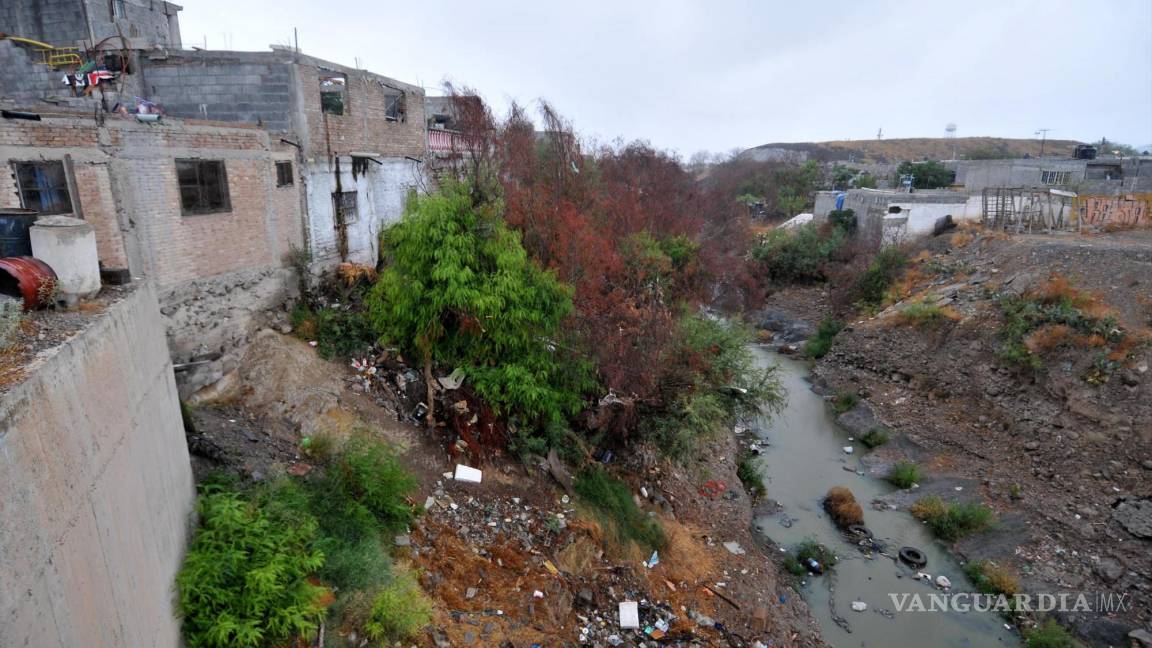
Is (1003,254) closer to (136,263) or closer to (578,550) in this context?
(578,550)

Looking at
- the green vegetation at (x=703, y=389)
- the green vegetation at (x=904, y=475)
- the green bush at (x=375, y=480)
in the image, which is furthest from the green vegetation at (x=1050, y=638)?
the green bush at (x=375, y=480)

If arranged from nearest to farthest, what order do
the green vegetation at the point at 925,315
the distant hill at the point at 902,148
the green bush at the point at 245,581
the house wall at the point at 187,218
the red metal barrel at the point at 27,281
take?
the red metal barrel at the point at 27,281
the green bush at the point at 245,581
the house wall at the point at 187,218
the green vegetation at the point at 925,315
the distant hill at the point at 902,148

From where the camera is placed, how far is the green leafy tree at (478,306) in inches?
325

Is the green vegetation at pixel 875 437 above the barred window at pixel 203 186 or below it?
below

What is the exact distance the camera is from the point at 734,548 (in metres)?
9.22

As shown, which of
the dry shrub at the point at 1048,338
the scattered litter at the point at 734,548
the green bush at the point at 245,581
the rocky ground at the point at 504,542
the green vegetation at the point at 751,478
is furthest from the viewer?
the dry shrub at the point at 1048,338

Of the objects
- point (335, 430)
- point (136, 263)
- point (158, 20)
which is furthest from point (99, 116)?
point (158, 20)

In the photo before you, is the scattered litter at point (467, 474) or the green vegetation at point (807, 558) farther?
the green vegetation at point (807, 558)

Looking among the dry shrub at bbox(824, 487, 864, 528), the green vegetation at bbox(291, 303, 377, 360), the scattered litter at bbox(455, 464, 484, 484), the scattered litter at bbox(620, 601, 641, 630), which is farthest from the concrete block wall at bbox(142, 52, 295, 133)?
the dry shrub at bbox(824, 487, 864, 528)

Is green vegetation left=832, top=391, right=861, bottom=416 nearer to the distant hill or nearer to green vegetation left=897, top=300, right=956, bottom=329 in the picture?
green vegetation left=897, top=300, right=956, bottom=329

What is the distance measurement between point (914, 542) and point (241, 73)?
13.1 meters

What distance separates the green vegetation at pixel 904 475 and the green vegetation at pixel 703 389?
3.83 m

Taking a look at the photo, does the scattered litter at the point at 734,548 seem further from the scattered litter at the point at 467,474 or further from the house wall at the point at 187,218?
the house wall at the point at 187,218

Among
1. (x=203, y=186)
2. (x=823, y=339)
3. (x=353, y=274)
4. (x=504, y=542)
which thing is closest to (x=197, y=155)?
(x=203, y=186)
